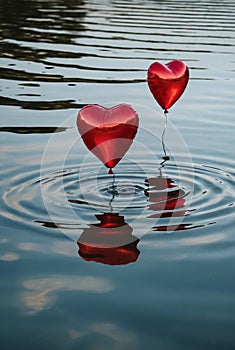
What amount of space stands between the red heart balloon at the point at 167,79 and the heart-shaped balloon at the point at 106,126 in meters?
1.46

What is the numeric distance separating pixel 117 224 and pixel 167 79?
1.96 meters

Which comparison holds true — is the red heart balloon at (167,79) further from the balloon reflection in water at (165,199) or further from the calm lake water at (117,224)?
the balloon reflection in water at (165,199)

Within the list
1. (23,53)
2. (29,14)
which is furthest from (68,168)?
(29,14)

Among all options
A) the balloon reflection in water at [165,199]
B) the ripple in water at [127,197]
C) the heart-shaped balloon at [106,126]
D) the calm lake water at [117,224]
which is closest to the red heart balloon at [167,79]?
the calm lake water at [117,224]

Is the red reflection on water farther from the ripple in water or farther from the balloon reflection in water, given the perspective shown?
the balloon reflection in water

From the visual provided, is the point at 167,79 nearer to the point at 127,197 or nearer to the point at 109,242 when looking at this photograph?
the point at 127,197

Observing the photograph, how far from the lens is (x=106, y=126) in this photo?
540cm

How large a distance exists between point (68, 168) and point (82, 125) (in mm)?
1295

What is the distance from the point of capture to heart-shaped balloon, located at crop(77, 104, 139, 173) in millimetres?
5410

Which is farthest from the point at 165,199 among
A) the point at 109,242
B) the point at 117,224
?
the point at 109,242

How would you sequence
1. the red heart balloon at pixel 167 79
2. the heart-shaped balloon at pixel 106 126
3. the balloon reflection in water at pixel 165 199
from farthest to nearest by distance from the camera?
the red heart balloon at pixel 167 79, the balloon reflection in water at pixel 165 199, the heart-shaped balloon at pixel 106 126

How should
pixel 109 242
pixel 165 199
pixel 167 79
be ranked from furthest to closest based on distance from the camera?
pixel 167 79, pixel 165 199, pixel 109 242

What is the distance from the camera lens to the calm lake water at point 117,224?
3895mm

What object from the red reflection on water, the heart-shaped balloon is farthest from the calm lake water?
the heart-shaped balloon
